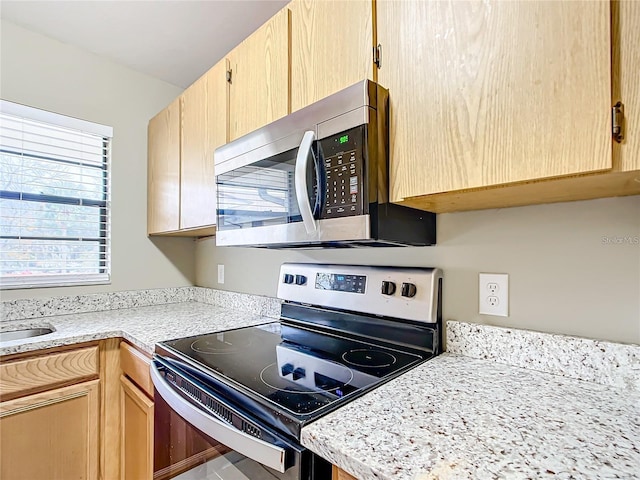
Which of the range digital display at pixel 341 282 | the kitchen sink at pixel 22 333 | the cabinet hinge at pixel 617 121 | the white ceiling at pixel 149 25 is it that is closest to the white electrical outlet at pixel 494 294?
the range digital display at pixel 341 282

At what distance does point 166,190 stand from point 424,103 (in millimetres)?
1630

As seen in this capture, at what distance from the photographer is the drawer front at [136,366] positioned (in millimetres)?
1317

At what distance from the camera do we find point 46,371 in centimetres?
136

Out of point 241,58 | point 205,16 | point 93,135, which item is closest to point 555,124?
point 241,58

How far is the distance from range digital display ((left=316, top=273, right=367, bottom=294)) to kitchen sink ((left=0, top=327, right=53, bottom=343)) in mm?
1357

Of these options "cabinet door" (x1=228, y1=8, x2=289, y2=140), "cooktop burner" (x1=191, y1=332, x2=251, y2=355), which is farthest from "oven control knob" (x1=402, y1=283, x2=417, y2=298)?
"cabinet door" (x1=228, y1=8, x2=289, y2=140)

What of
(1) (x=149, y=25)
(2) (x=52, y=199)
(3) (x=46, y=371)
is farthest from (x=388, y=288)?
(2) (x=52, y=199)

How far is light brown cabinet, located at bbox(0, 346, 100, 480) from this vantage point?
1298 millimetres

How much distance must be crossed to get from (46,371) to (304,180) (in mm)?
1325

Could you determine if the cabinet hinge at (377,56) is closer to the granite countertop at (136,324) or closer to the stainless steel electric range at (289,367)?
the stainless steel electric range at (289,367)

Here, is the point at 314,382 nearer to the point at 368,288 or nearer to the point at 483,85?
the point at 368,288

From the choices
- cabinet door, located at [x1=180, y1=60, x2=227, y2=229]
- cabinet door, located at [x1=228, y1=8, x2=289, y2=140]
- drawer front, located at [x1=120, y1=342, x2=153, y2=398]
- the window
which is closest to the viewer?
cabinet door, located at [x1=228, y1=8, x2=289, y2=140]

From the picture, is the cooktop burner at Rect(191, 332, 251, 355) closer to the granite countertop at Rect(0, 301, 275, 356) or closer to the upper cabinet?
the granite countertop at Rect(0, 301, 275, 356)

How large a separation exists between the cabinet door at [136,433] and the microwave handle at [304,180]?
0.93m
